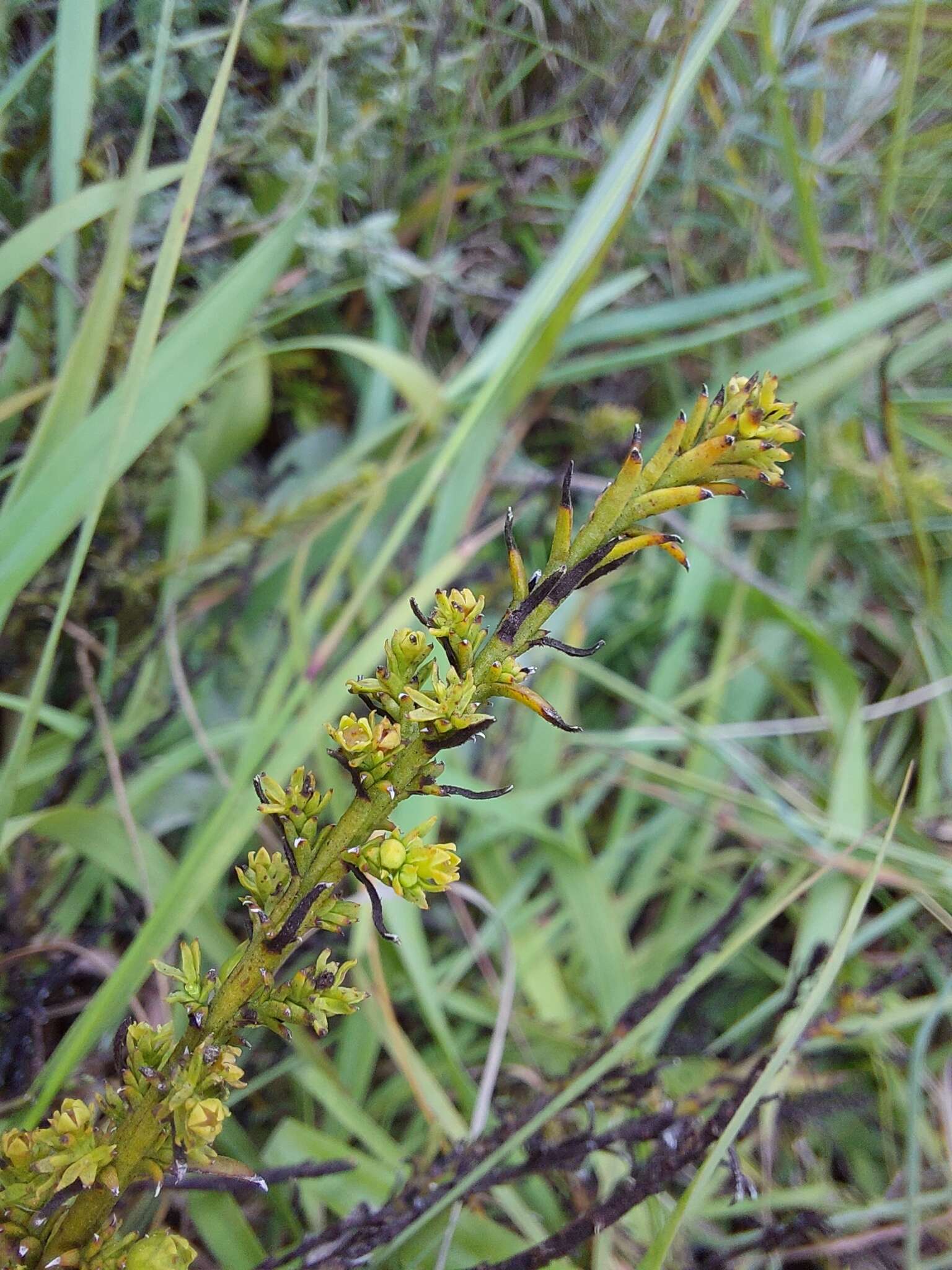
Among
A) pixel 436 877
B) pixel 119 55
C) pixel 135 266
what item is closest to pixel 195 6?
pixel 119 55

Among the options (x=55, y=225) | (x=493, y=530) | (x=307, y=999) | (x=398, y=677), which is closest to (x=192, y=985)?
(x=307, y=999)

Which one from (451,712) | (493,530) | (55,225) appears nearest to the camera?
(451,712)

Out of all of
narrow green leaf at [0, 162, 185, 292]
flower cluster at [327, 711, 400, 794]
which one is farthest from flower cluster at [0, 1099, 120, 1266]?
narrow green leaf at [0, 162, 185, 292]

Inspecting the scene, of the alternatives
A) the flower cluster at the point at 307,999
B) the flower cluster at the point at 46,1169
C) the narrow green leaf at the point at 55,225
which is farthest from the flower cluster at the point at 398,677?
the narrow green leaf at the point at 55,225

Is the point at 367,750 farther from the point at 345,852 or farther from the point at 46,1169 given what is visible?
the point at 46,1169

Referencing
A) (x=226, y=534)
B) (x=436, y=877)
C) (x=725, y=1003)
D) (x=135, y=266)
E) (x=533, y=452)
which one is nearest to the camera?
(x=436, y=877)

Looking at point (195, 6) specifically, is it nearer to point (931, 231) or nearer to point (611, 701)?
point (611, 701)

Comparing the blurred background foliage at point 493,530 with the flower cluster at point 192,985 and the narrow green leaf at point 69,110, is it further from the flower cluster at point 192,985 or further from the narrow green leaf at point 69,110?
the flower cluster at point 192,985
